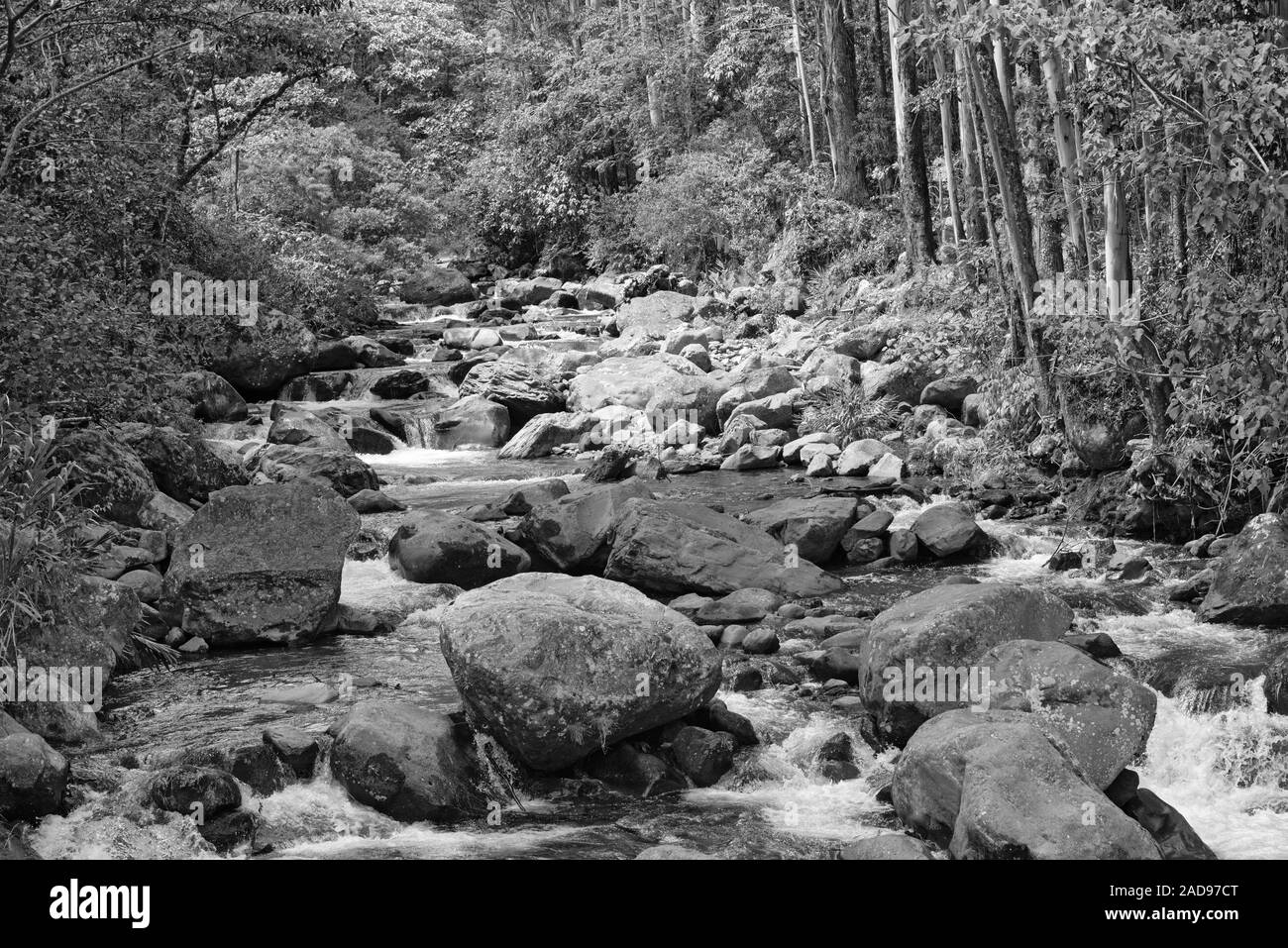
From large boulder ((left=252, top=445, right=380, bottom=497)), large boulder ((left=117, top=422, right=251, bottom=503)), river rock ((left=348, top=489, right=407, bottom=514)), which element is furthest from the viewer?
large boulder ((left=252, top=445, right=380, bottom=497))

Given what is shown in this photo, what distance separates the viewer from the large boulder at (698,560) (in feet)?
35.3

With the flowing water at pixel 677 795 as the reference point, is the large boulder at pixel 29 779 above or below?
above

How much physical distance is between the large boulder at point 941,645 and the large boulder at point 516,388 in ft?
39.4

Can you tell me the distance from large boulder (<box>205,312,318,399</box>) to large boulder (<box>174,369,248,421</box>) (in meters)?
0.50

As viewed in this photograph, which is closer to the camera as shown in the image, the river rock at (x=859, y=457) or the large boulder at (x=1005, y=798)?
the large boulder at (x=1005, y=798)

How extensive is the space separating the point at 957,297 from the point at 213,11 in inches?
423

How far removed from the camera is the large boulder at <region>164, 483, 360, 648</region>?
379 inches

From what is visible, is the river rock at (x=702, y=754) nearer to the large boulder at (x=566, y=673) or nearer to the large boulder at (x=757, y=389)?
the large boulder at (x=566, y=673)

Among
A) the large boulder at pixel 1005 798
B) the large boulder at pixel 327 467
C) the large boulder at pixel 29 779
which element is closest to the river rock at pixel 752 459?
the large boulder at pixel 327 467

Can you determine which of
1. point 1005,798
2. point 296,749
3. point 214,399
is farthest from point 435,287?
point 1005,798

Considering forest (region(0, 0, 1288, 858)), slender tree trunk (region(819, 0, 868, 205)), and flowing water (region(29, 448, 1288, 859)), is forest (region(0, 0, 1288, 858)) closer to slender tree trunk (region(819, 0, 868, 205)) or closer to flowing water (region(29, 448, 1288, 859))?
slender tree trunk (region(819, 0, 868, 205))

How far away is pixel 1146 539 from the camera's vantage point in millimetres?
12070

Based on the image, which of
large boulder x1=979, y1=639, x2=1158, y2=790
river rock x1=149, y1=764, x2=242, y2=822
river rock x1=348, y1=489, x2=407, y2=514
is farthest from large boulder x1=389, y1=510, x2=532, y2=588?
large boulder x1=979, y1=639, x2=1158, y2=790

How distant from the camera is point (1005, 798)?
18.6ft
